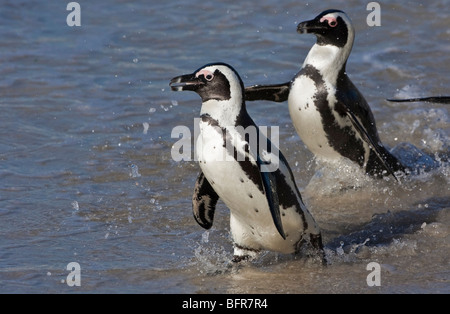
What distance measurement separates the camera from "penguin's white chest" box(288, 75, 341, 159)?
5.72 metres

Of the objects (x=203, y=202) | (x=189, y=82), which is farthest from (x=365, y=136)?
(x=189, y=82)

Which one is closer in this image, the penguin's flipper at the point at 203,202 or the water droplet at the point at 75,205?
the penguin's flipper at the point at 203,202

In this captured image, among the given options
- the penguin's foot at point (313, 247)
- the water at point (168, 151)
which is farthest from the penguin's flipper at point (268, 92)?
the penguin's foot at point (313, 247)

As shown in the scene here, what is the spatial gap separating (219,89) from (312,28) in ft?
4.88

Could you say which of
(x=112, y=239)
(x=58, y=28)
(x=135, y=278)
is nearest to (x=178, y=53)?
(x=58, y=28)

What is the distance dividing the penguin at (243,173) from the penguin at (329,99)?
3.82ft

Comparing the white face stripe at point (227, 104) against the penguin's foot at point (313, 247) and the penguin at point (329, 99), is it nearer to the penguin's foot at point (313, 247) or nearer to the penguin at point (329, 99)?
the penguin's foot at point (313, 247)

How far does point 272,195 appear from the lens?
4352mm

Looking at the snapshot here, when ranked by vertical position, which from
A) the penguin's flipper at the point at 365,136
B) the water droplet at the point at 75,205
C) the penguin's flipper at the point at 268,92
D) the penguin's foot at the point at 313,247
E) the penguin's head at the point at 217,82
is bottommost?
the penguin's foot at the point at 313,247

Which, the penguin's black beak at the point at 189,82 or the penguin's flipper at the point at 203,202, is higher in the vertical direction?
the penguin's black beak at the point at 189,82

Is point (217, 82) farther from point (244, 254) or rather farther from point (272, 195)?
point (244, 254)

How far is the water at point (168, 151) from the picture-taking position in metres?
4.61

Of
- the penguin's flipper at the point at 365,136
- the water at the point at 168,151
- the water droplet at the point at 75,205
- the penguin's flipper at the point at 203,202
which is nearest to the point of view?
the water at the point at 168,151
